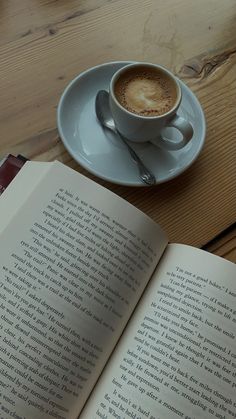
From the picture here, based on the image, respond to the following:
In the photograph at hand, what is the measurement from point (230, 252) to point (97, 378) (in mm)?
213

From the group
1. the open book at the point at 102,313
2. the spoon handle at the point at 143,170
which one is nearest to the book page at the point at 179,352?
the open book at the point at 102,313

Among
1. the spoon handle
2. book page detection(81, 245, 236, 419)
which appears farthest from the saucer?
book page detection(81, 245, 236, 419)

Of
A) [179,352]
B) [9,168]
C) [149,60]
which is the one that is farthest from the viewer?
[149,60]

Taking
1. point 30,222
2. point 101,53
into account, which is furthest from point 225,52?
point 30,222

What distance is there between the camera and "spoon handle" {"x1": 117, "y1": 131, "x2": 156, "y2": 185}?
0.59 meters

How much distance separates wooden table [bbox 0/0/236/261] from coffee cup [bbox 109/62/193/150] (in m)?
0.06

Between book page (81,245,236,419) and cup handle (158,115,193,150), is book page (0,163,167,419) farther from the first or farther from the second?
cup handle (158,115,193,150)

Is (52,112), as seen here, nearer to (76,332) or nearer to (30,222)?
(30,222)

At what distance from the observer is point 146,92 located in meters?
0.62

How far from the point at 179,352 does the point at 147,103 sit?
0.30 meters

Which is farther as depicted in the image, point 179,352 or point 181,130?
point 181,130

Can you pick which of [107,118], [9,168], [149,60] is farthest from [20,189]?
[149,60]

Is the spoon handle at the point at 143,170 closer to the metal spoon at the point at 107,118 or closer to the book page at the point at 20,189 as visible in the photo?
the metal spoon at the point at 107,118

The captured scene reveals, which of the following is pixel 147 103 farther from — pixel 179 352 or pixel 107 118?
pixel 179 352
